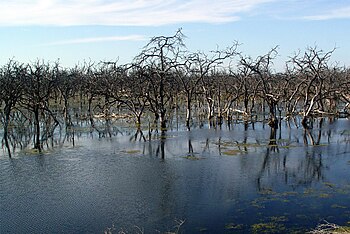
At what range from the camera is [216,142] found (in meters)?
22.7

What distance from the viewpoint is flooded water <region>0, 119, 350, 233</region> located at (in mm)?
10594

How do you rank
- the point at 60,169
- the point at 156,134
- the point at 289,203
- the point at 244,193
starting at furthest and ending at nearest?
1. the point at 156,134
2. the point at 60,169
3. the point at 244,193
4. the point at 289,203

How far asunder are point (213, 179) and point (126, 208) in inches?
157

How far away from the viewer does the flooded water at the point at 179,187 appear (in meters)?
10.6

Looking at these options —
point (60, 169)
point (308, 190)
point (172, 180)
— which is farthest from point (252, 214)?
point (60, 169)

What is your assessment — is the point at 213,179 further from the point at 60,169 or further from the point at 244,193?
the point at 60,169

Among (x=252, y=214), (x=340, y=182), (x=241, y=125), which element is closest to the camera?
(x=252, y=214)

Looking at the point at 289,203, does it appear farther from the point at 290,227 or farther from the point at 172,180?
the point at 172,180

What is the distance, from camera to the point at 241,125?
99.9ft

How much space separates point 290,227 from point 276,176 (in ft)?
16.1

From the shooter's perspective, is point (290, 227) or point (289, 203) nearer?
point (290, 227)

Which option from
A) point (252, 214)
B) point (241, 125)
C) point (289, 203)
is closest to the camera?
point (252, 214)

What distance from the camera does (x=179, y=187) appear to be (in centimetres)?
1356

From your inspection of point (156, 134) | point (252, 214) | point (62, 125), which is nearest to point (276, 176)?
point (252, 214)
